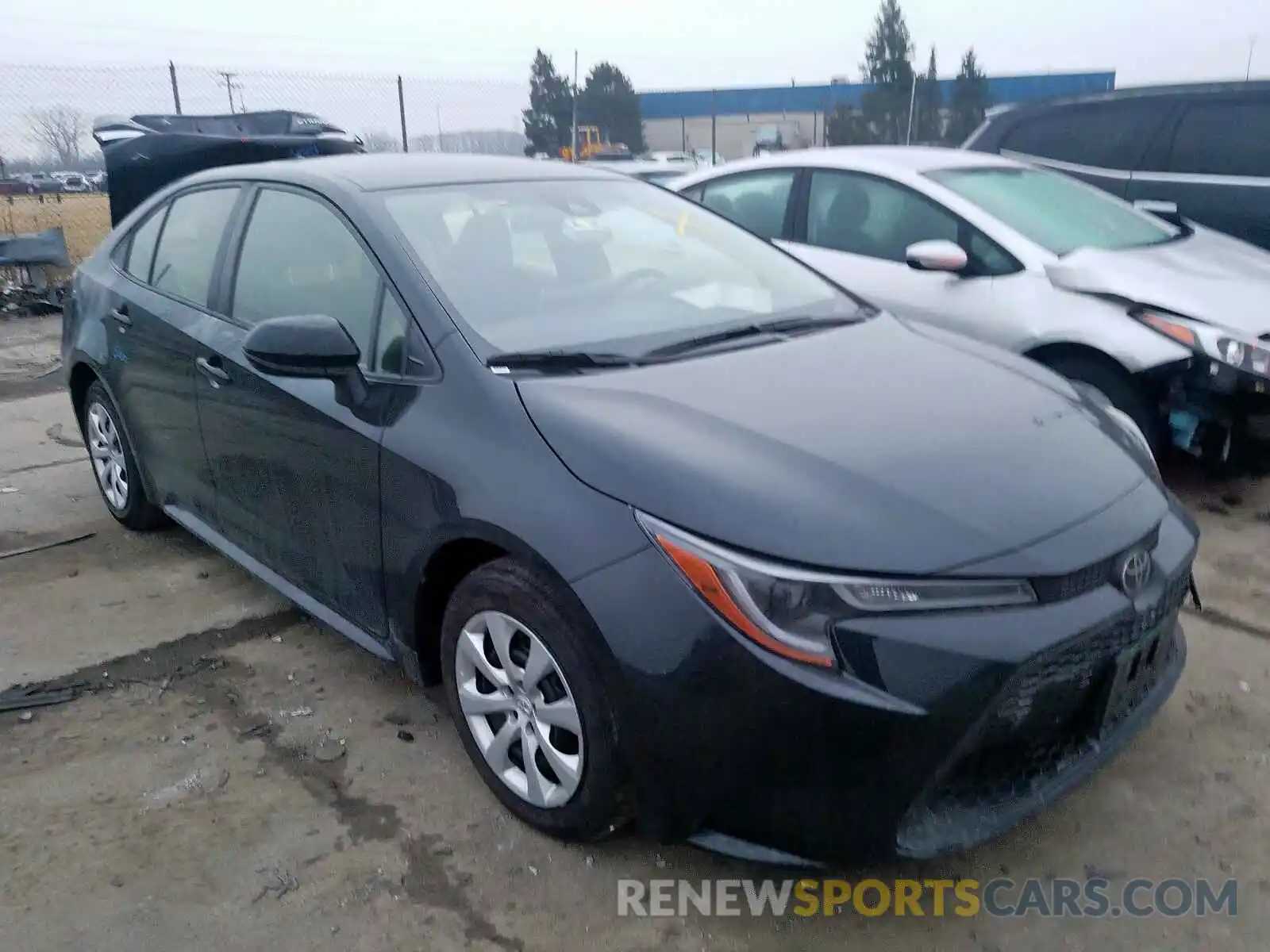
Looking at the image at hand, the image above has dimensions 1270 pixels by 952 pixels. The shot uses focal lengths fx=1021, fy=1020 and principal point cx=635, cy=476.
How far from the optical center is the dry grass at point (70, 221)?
12.8 metres

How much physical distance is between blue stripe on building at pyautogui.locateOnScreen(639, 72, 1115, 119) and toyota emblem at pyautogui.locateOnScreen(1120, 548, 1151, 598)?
38.6m

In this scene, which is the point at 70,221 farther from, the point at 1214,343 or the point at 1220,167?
the point at 1214,343

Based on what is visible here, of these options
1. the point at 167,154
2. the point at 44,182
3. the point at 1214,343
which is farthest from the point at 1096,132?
the point at 44,182

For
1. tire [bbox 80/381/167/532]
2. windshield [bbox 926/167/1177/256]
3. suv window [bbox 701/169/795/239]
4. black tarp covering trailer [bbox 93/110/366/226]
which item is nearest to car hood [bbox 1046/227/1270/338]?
windshield [bbox 926/167/1177/256]

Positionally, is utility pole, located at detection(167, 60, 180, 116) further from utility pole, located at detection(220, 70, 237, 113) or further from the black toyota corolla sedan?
the black toyota corolla sedan

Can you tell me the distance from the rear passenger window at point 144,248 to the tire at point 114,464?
0.54 meters

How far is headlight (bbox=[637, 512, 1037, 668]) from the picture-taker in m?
1.89

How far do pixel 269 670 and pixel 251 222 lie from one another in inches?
56.4

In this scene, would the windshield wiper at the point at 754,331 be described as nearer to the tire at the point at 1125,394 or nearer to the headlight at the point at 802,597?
Result: the headlight at the point at 802,597

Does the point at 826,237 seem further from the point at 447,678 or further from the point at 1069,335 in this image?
the point at 447,678

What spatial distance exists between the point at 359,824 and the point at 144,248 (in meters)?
2.57

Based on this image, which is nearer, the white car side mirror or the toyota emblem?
the toyota emblem

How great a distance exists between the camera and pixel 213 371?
10.6 ft

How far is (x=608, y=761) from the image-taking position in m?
2.11
